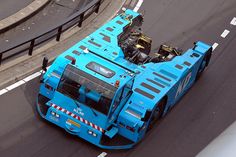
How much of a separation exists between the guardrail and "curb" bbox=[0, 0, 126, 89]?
0.27 m

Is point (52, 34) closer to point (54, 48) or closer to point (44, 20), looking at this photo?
point (44, 20)

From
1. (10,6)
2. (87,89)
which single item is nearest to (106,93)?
(87,89)

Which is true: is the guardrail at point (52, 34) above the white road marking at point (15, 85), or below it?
above

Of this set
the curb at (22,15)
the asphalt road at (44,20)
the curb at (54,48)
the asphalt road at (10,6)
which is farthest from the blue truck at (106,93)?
the asphalt road at (10,6)

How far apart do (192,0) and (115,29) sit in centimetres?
758

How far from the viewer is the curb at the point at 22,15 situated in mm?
20031

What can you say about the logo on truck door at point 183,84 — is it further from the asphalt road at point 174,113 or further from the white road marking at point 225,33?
the white road marking at point 225,33

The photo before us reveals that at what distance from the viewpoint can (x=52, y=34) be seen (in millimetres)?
20312

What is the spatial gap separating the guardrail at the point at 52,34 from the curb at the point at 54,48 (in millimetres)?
268

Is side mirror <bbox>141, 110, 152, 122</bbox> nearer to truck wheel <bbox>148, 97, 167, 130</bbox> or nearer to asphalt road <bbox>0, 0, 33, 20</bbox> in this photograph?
truck wheel <bbox>148, 97, 167, 130</bbox>

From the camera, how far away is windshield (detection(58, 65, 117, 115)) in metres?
14.2

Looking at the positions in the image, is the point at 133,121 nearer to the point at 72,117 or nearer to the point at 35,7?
the point at 72,117

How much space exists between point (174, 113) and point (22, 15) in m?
8.04

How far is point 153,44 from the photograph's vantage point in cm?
2041
